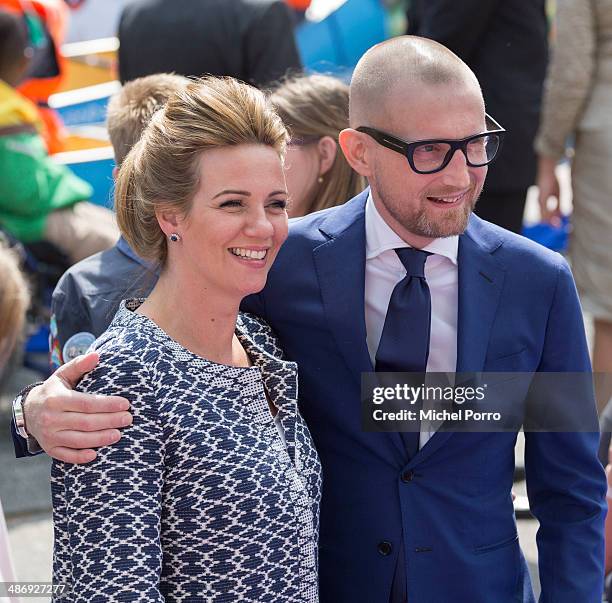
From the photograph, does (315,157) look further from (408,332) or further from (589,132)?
(589,132)

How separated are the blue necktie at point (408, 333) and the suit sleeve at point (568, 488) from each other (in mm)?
262

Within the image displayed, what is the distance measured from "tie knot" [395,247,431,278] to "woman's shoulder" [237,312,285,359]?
313 millimetres

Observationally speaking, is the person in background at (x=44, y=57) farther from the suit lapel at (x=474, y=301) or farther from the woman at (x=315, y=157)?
the suit lapel at (x=474, y=301)

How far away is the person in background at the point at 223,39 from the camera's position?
13.9 ft

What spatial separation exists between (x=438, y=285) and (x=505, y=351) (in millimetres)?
193

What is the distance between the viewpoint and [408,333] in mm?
Answer: 2139

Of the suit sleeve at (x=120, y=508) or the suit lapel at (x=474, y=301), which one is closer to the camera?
the suit sleeve at (x=120, y=508)

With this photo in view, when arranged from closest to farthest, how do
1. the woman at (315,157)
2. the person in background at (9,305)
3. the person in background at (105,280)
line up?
the person in background at (105,280)
the woman at (315,157)
the person in background at (9,305)

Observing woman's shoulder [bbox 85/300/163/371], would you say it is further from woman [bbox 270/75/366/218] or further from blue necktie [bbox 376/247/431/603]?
woman [bbox 270/75/366/218]

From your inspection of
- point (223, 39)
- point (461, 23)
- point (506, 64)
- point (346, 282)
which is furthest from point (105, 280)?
point (506, 64)

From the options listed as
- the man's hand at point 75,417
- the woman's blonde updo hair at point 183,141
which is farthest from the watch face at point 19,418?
the woman's blonde updo hair at point 183,141

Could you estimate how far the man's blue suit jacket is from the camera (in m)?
2.15

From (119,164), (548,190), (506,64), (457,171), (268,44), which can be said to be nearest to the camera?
(457,171)

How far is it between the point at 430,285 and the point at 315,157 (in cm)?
97
